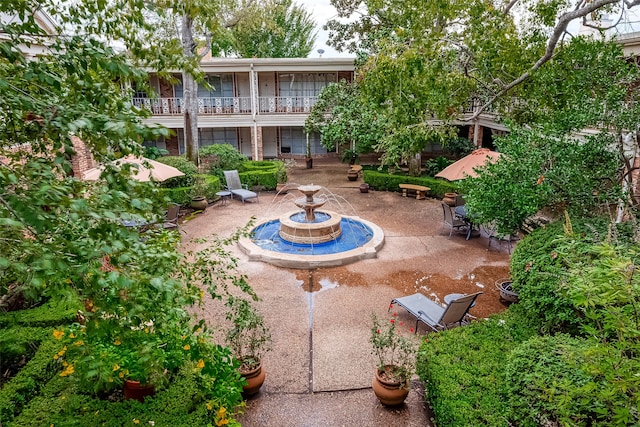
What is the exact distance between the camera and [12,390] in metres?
4.30

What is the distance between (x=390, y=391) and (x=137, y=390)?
2944mm

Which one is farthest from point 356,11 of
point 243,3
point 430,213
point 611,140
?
point 611,140

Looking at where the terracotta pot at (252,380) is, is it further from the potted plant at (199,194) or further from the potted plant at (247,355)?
the potted plant at (199,194)

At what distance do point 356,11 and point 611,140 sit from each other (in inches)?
679

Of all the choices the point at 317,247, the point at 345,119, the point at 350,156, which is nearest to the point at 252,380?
the point at 317,247

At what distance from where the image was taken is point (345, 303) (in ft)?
25.8

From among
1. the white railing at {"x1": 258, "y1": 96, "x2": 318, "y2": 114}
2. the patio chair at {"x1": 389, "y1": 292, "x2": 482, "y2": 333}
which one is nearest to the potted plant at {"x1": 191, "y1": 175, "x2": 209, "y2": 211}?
the white railing at {"x1": 258, "y1": 96, "x2": 318, "y2": 114}

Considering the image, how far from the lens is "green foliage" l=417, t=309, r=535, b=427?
4.23 m

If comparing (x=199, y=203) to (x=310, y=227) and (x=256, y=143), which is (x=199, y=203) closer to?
(x=310, y=227)

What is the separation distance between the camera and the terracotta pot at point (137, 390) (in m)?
4.45

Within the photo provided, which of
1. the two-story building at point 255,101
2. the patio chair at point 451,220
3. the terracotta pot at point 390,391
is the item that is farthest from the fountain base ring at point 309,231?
the two-story building at point 255,101

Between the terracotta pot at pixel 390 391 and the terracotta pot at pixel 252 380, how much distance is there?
4.89ft

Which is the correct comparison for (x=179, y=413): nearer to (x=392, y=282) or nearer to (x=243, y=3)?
(x=392, y=282)

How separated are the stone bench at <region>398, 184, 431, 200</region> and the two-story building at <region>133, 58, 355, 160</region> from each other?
24.7 ft
